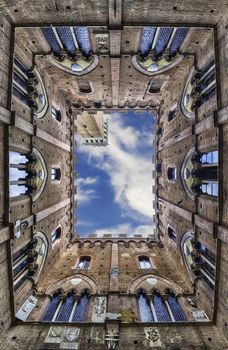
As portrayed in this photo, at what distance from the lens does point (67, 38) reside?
15695 mm

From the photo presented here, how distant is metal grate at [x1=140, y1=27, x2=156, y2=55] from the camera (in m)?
15.2

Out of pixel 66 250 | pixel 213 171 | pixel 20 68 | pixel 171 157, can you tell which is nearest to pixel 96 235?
pixel 66 250

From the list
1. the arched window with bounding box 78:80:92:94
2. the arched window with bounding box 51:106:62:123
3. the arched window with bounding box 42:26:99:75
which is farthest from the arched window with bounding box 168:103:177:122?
the arched window with bounding box 51:106:62:123

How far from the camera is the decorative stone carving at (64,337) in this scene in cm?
1166

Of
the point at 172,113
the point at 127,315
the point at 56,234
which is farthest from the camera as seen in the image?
the point at 172,113

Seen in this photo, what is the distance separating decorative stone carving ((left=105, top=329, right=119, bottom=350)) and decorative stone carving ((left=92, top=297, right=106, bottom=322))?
4.63 ft

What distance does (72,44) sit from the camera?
52.9ft

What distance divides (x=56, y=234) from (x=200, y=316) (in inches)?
488

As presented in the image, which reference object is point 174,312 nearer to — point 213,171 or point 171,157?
point 213,171

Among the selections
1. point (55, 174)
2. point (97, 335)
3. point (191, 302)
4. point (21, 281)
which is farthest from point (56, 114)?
point (191, 302)

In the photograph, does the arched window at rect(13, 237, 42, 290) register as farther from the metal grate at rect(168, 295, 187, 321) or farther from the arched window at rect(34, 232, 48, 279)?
the metal grate at rect(168, 295, 187, 321)

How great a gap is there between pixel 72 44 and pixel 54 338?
16.7 meters

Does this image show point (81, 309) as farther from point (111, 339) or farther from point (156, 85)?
A: point (156, 85)

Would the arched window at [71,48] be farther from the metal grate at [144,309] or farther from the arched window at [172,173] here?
the metal grate at [144,309]
